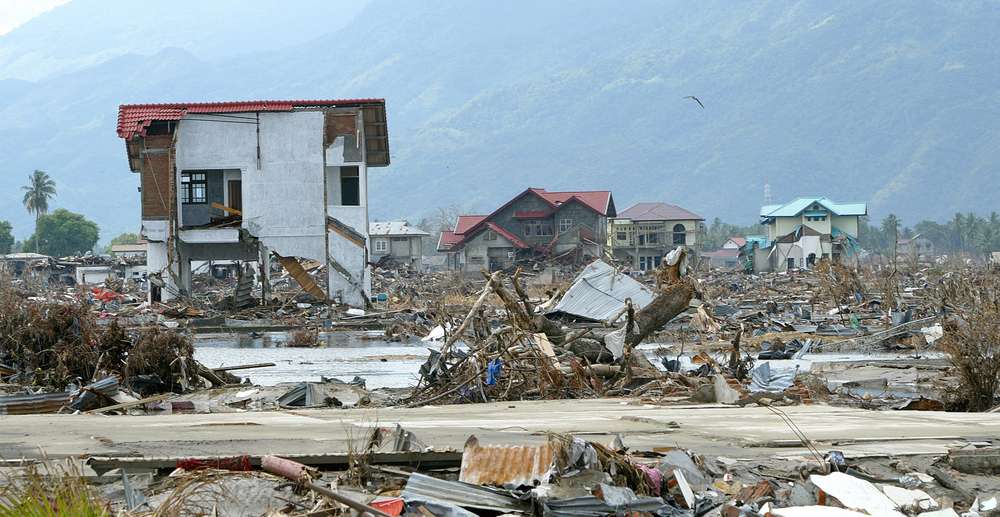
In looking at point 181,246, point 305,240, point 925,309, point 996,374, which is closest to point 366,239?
point 305,240

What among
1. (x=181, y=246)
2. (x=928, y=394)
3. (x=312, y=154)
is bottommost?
(x=928, y=394)

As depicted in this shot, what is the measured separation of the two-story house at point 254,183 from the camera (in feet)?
128

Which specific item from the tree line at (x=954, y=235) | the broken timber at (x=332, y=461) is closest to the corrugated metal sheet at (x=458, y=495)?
the broken timber at (x=332, y=461)

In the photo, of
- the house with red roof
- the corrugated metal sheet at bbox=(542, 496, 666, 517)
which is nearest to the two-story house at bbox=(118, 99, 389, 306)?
the corrugated metal sheet at bbox=(542, 496, 666, 517)

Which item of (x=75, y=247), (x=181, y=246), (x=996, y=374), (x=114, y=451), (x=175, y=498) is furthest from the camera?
(x=75, y=247)

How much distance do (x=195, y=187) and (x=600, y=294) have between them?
1699cm

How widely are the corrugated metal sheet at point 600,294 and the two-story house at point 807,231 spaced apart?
191ft

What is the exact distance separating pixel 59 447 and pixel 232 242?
105 ft

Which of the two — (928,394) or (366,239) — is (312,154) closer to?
(366,239)

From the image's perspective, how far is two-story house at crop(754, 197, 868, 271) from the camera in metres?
86.9

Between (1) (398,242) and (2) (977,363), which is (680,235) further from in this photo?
(2) (977,363)

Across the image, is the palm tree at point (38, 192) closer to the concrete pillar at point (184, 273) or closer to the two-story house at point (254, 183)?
the concrete pillar at point (184, 273)

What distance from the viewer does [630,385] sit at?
15.3m

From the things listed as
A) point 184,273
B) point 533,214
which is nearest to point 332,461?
point 184,273
